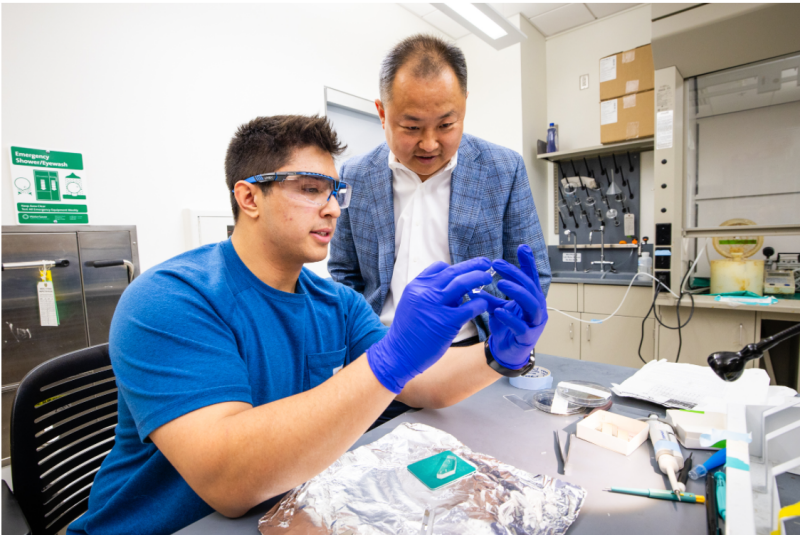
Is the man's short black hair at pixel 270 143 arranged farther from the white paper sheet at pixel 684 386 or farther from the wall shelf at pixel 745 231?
the wall shelf at pixel 745 231

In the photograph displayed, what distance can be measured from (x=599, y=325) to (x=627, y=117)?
172 cm

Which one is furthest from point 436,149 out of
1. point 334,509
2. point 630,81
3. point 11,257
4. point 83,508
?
point 630,81

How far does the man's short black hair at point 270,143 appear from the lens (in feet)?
3.16

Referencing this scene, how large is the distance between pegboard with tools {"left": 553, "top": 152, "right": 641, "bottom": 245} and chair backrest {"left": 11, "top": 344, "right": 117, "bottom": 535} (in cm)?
379

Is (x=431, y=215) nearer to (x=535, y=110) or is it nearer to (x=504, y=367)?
(x=504, y=367)

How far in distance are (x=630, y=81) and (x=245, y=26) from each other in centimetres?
297

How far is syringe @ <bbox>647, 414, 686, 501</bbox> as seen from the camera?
77 cm

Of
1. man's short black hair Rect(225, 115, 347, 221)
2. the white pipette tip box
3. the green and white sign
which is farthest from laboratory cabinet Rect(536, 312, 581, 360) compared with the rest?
the green and white sign

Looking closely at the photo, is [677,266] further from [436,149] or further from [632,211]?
[436,149]

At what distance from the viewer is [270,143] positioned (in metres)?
0.96

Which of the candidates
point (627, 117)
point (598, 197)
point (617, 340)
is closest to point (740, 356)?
point (617, 340)

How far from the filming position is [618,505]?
0.73 metres

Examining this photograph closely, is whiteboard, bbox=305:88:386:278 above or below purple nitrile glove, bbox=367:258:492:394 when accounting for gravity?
above

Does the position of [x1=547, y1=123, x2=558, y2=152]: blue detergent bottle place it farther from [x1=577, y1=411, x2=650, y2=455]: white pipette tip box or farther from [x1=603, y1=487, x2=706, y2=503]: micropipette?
[x1=603, y1=487, x2=706, y2=503]: micropipette
